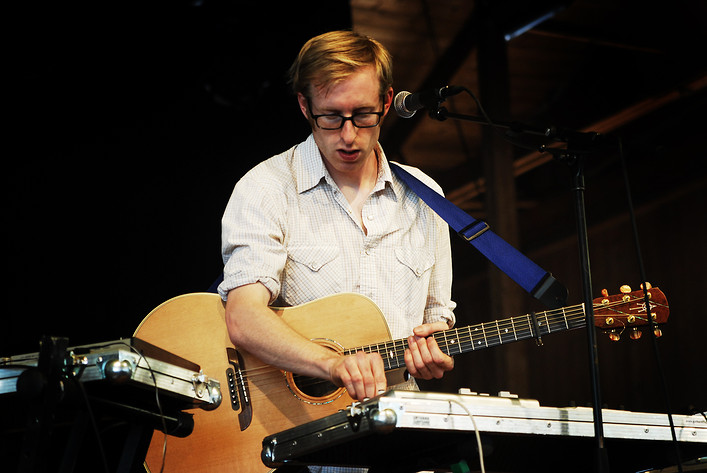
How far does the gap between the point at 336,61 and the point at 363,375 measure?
124cm

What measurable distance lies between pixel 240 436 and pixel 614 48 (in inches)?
146

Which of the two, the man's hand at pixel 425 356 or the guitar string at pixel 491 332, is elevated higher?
the guitar string at pixel 491 332

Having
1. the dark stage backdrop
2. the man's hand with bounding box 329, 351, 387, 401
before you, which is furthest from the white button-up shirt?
the dark stage backdrop

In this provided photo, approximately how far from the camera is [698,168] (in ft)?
15.4

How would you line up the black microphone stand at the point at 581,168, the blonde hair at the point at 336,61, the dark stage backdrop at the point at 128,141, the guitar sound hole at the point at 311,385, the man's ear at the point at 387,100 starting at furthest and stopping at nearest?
the dark stage backdrop at the point at 128,141, the man's ear at the point at 387,100, the blonde hair at the point at 336,61, the guitar sound hole at the point at 311,385, the black microphone stand at the point at 581,168

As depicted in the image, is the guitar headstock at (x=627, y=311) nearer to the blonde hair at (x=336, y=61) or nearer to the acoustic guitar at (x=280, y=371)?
the acoustic guitar at (x=280, y=371)

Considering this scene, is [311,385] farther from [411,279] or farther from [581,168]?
[581,168]

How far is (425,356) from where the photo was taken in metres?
2.62

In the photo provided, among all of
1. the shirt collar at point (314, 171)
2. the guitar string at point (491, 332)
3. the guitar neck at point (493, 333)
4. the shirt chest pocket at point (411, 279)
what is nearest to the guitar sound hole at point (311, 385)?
the guitar string at point (491, 332)

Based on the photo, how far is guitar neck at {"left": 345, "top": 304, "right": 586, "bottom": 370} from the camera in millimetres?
2619

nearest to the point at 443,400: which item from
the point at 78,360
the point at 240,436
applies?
the point at 78,360

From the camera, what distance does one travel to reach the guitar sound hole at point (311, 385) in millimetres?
2734

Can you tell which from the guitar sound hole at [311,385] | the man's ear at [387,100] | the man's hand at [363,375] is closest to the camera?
the man's hand at [363,375]

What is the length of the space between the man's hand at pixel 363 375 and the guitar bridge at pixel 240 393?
0.55 meters
